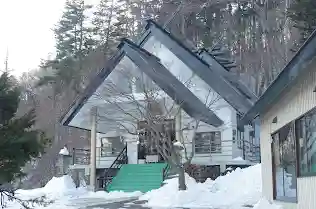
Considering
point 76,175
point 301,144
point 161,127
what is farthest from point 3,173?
point 76,175

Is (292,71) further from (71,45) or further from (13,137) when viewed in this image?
(71,45)

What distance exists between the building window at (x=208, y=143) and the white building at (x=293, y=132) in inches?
365

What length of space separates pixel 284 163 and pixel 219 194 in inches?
159

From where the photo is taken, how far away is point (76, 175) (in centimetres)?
2067

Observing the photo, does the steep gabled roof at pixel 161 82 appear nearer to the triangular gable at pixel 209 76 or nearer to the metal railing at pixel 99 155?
the triangular gable at pixel 209 76

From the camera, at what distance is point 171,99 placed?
17.6 metres

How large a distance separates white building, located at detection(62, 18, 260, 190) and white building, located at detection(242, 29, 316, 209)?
7.00 meters

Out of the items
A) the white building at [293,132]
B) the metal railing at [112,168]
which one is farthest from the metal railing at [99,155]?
the white building at [293,132]

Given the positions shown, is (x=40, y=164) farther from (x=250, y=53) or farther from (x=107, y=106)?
(x=250, y=53)

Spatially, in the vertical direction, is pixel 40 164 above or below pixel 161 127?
below

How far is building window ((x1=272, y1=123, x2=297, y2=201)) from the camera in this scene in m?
8.27

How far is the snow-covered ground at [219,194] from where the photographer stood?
11.7 meters

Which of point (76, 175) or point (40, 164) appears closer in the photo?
point (76, 175)

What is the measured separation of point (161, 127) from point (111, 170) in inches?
209
